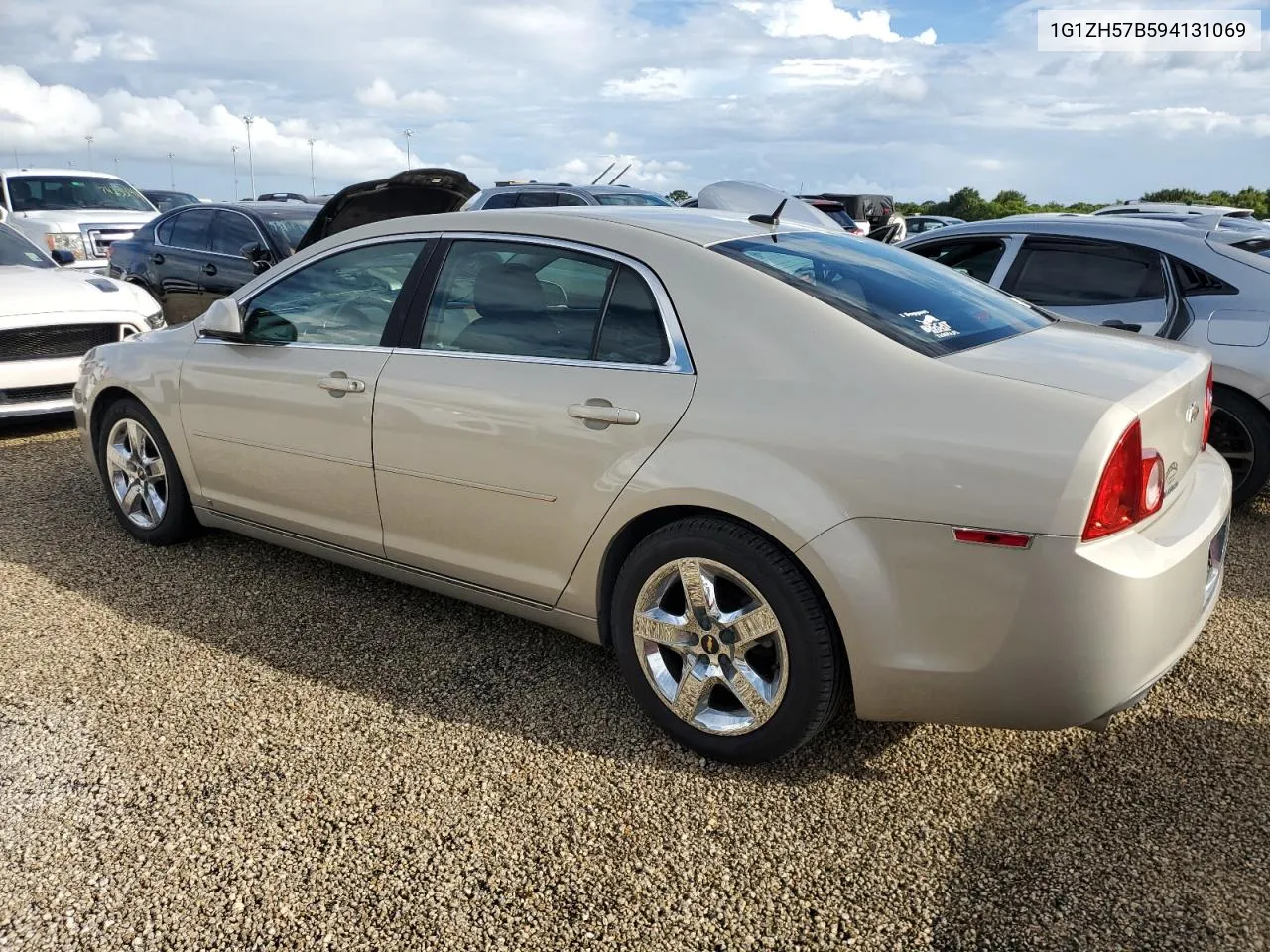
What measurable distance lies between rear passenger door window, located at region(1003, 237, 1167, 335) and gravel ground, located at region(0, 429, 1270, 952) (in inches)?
81.3

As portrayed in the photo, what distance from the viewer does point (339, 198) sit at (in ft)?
24.3

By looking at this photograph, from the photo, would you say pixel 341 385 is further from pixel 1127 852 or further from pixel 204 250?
pixel 204 250

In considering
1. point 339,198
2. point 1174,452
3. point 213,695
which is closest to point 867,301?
point 1174,452

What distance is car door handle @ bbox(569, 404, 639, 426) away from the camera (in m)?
2.87

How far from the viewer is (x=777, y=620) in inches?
105

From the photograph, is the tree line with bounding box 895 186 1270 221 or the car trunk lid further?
the tree line with bounding box 895 186 1270 221

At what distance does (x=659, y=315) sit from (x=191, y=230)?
8583 mm

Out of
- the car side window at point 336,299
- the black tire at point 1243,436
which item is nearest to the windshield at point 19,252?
the car side window at point 336,299

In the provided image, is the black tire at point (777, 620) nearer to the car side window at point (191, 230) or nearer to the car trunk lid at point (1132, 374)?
the car trunk lid at point (1132, 374)

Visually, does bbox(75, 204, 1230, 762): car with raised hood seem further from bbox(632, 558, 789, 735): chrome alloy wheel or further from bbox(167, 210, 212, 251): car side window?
bbox(167, 210, 212, 251): car side window

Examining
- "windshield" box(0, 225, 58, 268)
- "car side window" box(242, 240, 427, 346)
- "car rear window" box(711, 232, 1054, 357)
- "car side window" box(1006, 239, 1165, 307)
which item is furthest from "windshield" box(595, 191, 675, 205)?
"car rear window" box(711, 232, 1054, 357)

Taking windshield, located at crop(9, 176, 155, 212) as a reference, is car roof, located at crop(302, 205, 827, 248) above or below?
below

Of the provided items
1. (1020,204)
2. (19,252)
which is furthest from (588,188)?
(1020,204)

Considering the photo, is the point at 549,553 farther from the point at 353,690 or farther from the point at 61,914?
the point at 61,914
